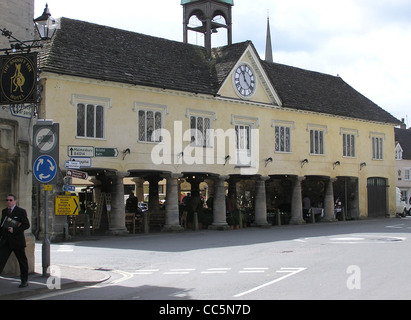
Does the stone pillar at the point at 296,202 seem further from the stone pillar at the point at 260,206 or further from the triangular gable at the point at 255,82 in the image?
the triangular gable at the point at 255,82

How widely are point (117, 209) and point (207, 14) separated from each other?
14.6m

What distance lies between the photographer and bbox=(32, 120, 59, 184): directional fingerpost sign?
1311cm

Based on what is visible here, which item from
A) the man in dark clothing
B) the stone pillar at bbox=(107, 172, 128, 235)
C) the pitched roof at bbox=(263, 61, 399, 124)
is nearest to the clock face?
the pitched roof at bbox=(263, 61, 399, 124)

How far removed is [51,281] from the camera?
41.5ft

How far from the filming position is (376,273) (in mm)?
12875

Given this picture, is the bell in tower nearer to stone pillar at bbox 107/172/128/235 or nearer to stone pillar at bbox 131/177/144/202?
stone pillar at bbox 131/177/144/202

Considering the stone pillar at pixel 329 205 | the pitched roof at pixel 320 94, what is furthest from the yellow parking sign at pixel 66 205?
the stone pillar at pixel 329 205

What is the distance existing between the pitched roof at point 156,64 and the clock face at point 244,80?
0.77 m

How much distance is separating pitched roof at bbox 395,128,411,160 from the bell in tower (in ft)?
134

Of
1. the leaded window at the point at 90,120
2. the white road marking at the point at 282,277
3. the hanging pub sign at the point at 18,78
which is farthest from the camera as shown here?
the leaded window at the point at 90,120

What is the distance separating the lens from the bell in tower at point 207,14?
115 feet

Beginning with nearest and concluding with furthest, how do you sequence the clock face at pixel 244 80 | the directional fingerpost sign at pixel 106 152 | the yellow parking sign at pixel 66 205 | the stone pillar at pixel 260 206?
the yellow parking sign at pixel 66 205, the directional fingerpost sign at pixel 106 152, the clock face at pixel 244 80, the stone pillar at pixel 260 206

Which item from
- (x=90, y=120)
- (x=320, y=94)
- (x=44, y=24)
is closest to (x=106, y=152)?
(x=90, y=120)
